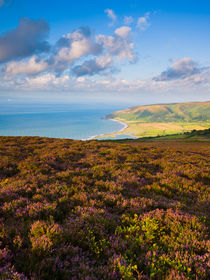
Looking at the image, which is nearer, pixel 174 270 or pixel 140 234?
pixel 174 270

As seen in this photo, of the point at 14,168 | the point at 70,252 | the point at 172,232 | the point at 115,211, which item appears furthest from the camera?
the point at 14,168

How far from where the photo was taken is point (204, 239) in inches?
153

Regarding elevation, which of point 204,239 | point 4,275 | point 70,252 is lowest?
point 204,239

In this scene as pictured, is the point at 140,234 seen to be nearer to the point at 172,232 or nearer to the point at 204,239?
the point at 172,232

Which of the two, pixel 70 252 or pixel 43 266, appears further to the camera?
pixel 70 252

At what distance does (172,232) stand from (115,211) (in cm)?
183

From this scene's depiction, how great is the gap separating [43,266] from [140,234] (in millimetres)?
2417

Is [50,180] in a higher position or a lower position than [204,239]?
higher

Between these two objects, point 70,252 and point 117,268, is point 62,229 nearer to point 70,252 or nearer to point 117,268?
point 70,252

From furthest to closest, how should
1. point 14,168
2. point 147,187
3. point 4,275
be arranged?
point 14,168 → point 147,187 → point 4,275

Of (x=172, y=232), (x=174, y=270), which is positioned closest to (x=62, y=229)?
(x=174, y=270)

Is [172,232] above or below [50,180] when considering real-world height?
below

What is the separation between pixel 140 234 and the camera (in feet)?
13.0

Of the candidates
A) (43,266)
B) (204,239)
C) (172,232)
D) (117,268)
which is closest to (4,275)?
(43,266)
